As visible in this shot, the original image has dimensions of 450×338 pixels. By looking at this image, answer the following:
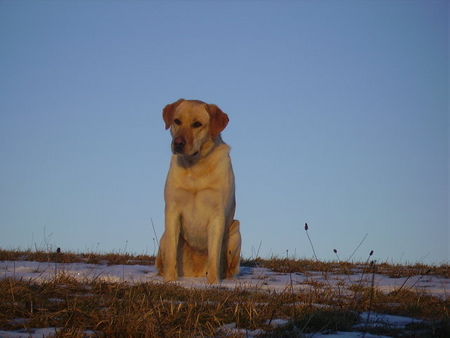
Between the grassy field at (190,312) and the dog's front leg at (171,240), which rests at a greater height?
the dog's front leg at (171,240)

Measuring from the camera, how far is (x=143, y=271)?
755 centimetres

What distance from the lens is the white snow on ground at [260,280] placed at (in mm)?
3718

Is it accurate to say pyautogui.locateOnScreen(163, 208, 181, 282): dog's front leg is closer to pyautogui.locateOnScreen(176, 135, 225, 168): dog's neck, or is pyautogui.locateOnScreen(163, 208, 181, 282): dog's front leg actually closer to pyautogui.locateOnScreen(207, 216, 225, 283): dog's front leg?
pyautogui.locateOnScreen(207, 216, 225, 283): dog's front leg

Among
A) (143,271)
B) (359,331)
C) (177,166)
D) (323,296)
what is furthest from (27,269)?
(359,331)

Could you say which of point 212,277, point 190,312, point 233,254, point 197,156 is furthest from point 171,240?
point 190,312

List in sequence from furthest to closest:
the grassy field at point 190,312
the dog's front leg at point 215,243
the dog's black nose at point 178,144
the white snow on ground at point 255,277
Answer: the dog's front leg at point 215,243, the dog's black nose at point 178,144, the white snow on ground at point 255,277, the grassy field at point 190,312

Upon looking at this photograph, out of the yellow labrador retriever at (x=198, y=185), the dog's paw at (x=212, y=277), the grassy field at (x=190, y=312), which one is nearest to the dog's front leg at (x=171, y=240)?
the yellow labrador retriever at (x=198, y=185)

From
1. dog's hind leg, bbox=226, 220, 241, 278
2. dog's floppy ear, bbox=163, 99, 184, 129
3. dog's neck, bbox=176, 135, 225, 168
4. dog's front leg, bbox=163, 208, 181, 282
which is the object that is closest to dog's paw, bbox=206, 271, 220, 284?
dog's front leg, bbox=163, 208, 181, 282

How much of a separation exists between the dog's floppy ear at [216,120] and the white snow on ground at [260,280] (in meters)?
1.81

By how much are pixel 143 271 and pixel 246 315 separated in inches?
166

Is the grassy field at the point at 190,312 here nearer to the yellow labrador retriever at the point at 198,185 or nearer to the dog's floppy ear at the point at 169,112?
the yellow labrador retriever at the point at 198,185

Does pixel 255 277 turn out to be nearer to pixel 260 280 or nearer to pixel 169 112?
pixel 260 280

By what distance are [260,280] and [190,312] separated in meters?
3.22

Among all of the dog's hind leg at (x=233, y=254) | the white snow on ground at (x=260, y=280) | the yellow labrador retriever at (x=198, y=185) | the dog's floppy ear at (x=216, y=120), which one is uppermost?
the dog's floppy ear at (x=216, y=120)
